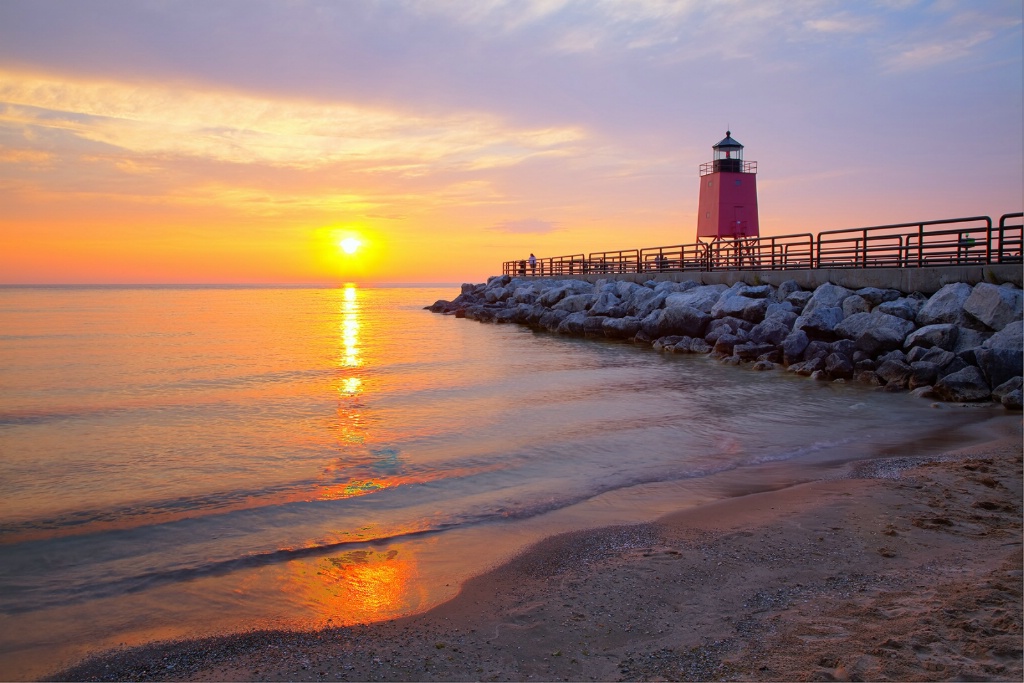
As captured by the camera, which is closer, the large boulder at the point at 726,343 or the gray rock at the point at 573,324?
the large boulder at the point at 726,343

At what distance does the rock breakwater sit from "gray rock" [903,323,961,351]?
0.02m

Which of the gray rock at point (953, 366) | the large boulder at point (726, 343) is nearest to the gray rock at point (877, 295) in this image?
the large boulder at point (726, 343)

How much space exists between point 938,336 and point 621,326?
13.1 m

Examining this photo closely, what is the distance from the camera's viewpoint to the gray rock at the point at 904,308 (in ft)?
56.6

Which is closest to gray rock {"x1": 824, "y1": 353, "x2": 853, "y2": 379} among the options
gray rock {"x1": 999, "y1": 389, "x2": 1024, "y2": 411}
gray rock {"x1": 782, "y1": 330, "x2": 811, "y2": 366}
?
gray rock {"x1": 782, "y1": 330, "x2": 811, "y2": 366}

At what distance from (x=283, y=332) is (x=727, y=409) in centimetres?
2898

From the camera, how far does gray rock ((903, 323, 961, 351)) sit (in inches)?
602

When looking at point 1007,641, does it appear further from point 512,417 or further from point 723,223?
point 723,223

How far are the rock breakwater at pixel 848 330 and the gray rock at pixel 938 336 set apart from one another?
0.07ft

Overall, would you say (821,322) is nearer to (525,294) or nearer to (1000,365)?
(1000,365)

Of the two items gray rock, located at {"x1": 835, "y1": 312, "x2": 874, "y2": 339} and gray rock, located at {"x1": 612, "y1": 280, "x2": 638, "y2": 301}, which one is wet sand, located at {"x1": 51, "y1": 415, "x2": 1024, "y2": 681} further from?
gray rock, located at {"x1": 612, "y1": 280, "x2": 638, "y2": 301}

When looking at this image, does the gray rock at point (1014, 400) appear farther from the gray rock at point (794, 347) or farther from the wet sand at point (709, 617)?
the wet sand at point (709, 617)

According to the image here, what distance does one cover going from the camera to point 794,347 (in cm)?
1855

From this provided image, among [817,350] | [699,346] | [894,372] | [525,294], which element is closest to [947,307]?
[894,372]
